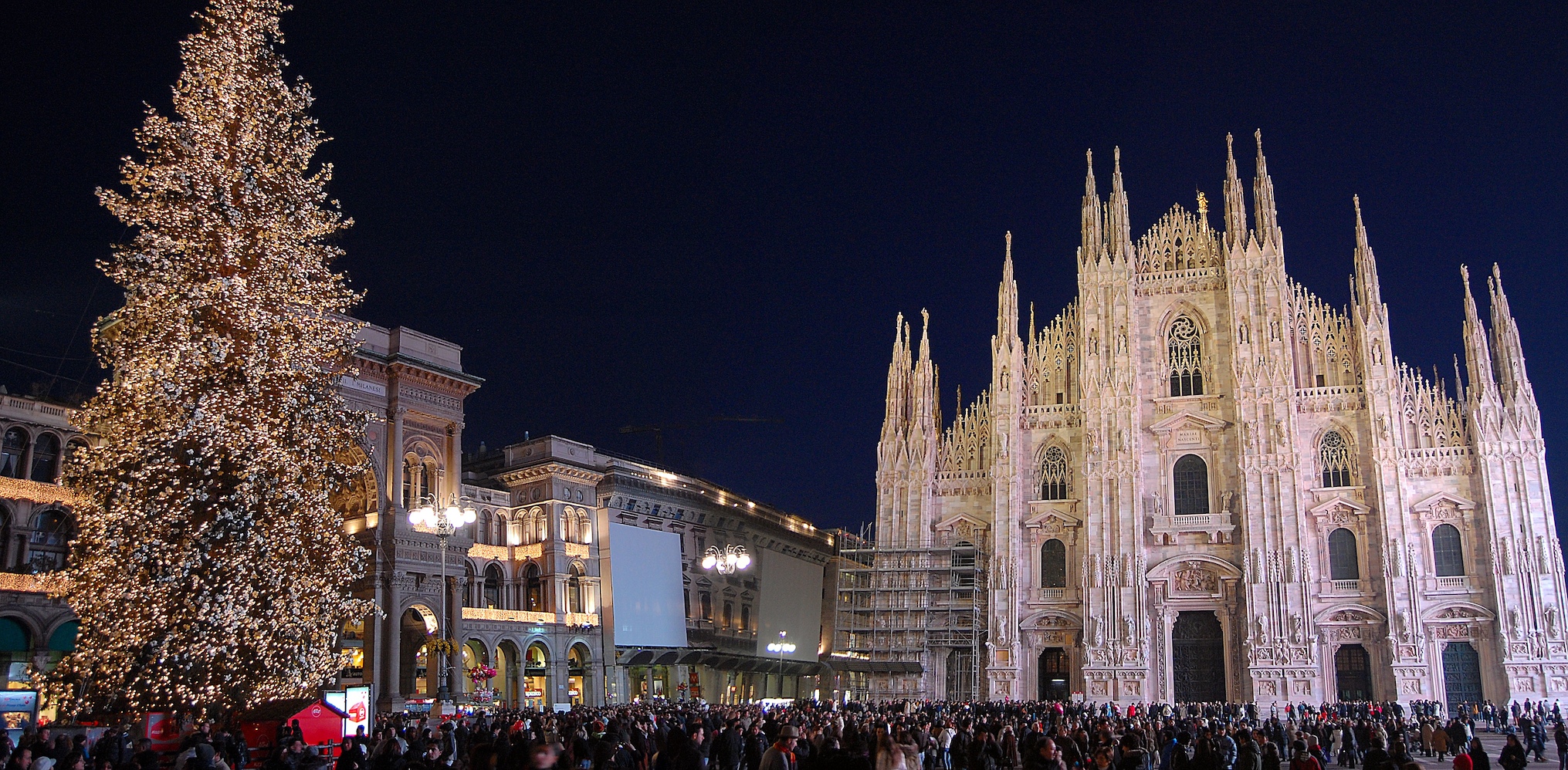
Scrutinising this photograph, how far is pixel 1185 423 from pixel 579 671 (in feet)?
91.5

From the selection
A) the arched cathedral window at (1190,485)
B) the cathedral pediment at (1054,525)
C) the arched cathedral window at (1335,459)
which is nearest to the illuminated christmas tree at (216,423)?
the cathedral pediment at (1054,525)

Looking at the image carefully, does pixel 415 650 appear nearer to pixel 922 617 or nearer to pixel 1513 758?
pixel 922 617

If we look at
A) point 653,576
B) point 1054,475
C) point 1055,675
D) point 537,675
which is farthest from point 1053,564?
point 537,675

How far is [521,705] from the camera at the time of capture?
47469mm

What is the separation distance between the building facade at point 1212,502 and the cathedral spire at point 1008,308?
10 centimetres

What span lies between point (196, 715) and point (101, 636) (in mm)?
2102

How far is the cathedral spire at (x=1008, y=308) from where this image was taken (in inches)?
2154

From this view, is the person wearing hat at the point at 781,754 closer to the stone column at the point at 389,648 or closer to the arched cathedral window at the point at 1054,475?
the stone column at the point at 389,648

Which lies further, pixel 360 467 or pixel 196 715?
pixel 360 467

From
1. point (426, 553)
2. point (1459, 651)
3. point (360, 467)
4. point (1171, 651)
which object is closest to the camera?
point (360, 467)

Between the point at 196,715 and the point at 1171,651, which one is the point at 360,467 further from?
the point at 1171,651

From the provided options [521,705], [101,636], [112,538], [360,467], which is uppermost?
[360,467]

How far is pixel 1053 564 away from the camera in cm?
5281

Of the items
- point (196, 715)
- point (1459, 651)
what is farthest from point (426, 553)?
point (1459, 651)
